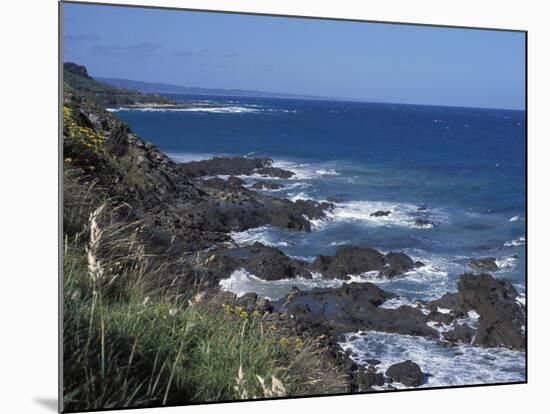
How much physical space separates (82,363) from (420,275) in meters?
2.50

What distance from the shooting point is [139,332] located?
5102mm

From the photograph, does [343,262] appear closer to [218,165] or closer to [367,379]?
[367,379]

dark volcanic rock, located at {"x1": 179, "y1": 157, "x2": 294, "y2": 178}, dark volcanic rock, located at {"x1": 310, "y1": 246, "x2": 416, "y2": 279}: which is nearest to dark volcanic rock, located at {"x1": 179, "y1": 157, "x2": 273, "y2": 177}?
dark volcanic rock, located at {"x1": 179, "y1": 157, "x2": 294, "y2": 178}

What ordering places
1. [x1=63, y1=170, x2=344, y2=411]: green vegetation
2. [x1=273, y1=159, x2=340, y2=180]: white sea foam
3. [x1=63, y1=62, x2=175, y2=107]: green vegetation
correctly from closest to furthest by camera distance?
[x1=63, y1=170, x2=344, y2=411]: green vegetation → [x1=63, y1=62, x2=175, y2=107]: green vegetation → [x1=273, y1=159, x2=340, y2=180]: white sea foam

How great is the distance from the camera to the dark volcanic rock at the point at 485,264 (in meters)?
6.53

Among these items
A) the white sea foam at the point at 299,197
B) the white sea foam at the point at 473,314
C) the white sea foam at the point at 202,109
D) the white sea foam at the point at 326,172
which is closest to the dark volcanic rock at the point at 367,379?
the white sea foam at the point at 473,314

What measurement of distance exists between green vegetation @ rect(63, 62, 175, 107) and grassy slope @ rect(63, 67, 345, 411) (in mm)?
184

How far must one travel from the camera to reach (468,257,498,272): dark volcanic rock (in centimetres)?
653

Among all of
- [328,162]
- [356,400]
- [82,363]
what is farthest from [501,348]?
[82,363]

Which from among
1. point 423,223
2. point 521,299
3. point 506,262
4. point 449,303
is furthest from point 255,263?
point 521,299

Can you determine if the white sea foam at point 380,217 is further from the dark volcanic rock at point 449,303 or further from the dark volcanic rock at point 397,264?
the dark volcanic rock at point 449,303

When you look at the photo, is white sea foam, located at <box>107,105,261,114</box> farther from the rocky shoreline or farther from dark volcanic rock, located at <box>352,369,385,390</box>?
dark volcanic rock, located at <box>352,369,385,390</box>

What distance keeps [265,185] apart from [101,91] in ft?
4.02

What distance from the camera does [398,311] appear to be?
630cm
